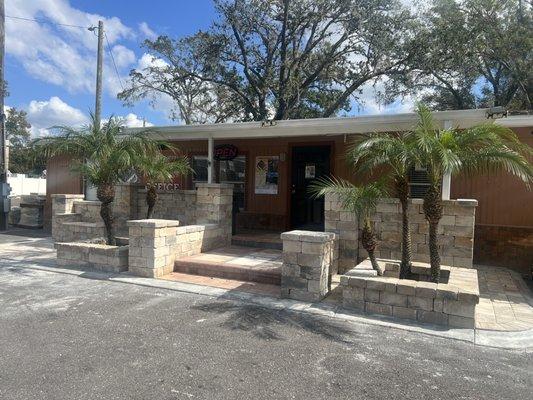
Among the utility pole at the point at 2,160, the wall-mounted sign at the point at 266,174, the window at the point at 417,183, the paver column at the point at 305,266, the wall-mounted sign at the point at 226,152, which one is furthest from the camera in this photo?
the utility pole at the point at 2,160

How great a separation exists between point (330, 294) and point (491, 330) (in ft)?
6.34

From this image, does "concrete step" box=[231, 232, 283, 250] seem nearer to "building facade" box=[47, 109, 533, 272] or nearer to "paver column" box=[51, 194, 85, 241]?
"building facade" box=[47, 109, 533, 272]

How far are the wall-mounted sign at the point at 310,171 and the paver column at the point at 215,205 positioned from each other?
7.94ft

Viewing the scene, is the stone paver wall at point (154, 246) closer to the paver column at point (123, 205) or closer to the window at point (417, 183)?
the paver column at point (123, 205)

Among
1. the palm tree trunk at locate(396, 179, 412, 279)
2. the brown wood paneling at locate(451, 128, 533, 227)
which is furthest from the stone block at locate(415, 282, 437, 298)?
the brown wood paneling at locate(451, 128, 533, 227)

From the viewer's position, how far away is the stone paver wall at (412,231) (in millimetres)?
6090

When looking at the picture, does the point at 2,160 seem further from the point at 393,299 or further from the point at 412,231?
the point at 393,299

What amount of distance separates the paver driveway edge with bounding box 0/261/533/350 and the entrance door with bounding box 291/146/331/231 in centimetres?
458

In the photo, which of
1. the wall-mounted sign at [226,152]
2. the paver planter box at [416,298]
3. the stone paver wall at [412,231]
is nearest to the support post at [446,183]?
the stone paver wall at [412,231]

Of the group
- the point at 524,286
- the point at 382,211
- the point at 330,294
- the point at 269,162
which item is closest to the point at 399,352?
the point at 330,294

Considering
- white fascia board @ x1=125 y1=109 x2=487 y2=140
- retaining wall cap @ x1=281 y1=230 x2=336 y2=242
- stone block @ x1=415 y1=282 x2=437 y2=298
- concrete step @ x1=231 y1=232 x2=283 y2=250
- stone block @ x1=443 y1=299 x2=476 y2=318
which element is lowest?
stone block @ x1=443 y1=299 x2=476 y2=318

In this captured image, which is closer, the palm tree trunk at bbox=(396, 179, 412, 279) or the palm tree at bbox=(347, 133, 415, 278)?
the palm tree at bbox=(347, 133, 415, 278)

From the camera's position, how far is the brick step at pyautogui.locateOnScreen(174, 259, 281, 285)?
6.04m

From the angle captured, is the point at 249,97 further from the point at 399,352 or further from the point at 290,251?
the point at 399,352
